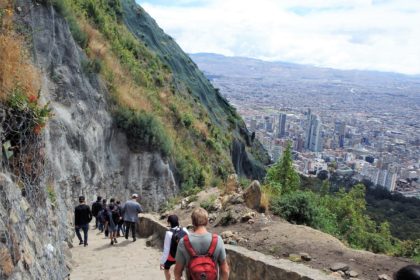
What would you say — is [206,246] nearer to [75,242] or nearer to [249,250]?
[249,250]

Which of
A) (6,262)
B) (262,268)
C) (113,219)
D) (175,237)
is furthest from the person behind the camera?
(113,219)

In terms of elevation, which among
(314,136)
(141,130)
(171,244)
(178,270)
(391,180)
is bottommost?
(314,136)

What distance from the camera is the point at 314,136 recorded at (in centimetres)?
15900

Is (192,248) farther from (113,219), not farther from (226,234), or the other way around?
(113,219)

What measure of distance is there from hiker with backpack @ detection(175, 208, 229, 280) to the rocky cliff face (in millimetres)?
2037

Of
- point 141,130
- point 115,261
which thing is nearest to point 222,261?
point 115,261

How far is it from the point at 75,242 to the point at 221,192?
4435 millimetres

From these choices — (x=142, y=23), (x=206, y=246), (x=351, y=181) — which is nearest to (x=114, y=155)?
(x=206, y=246)

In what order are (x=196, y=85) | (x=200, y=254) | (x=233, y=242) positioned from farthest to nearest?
1. (x=196, y=85)
2. (x=233, y=242)
3. (x=200, y=254)

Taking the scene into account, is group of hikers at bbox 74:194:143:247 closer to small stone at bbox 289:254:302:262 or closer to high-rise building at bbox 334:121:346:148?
small stone at bbox 289:254:302:262

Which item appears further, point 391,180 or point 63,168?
point 391,180

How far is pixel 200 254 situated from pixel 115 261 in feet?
21.0

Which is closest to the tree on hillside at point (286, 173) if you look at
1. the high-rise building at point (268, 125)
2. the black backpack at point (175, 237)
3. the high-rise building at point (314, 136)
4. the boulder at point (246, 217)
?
the boulder at point (246, 217)

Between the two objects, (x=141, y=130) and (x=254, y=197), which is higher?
(x=141, y=130)
